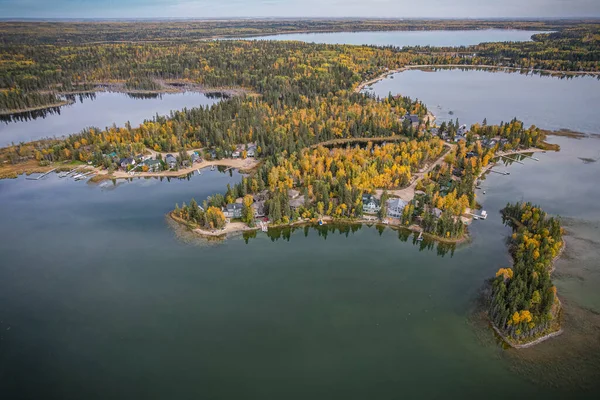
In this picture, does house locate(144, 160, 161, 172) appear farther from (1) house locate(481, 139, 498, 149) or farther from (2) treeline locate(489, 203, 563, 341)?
(1) house locate(481, 139, 498, 149)

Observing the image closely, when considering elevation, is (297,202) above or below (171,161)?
below

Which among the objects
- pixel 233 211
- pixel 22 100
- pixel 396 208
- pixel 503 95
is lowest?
pixel 396 208

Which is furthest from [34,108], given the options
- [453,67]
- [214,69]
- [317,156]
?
[453,67]

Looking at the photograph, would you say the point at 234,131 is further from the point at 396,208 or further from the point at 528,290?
the point at 528,290

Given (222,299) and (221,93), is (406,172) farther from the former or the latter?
(221,93)

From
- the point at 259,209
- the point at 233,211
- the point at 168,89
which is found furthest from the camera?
the point at 168,89

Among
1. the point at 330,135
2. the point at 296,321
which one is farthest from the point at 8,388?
the point at 330,135

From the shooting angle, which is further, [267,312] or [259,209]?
[259,209]
